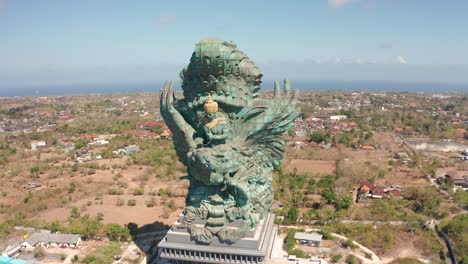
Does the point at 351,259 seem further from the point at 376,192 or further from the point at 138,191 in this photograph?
the point at 138,191

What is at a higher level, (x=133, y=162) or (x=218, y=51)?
(x=218, y=51)

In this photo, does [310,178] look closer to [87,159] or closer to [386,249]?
[386,249]

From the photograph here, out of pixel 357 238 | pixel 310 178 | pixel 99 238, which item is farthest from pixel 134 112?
pixel 357 238

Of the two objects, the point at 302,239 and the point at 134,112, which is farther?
the point at 134,112

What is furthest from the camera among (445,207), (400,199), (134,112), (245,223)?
(134,112)

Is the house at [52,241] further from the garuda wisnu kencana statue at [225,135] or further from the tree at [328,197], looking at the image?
the tree at [328,197]

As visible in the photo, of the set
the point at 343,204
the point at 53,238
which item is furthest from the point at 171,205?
the point at 343,204

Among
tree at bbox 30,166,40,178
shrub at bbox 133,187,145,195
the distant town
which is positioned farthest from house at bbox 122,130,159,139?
shrub at bbox 133,187,145,195

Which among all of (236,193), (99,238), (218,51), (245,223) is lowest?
(99,238)
